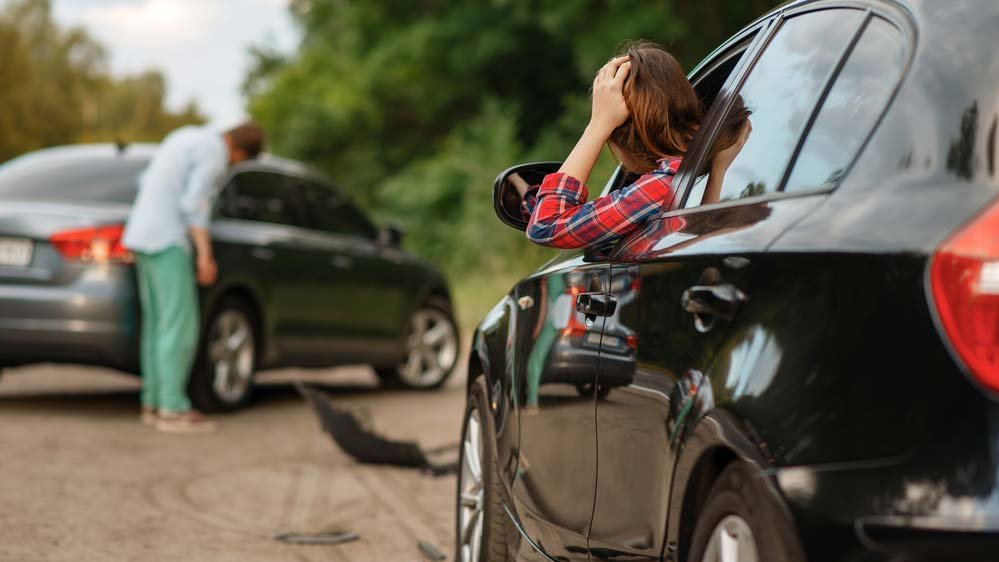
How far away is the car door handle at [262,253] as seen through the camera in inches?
418

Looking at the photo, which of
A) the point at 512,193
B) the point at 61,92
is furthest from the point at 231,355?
the point at 61,92

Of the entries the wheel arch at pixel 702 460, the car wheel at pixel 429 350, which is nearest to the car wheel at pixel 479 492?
the wheel arch at pixel 702 460

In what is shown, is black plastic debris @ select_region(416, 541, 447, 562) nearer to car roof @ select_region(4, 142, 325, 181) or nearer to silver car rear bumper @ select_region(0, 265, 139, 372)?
silver car rear bumper @ select_region(0, 265, 139, 372)

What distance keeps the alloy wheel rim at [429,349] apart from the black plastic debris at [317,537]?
6.44 m

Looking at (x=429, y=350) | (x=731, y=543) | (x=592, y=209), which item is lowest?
(x=429, y=350)

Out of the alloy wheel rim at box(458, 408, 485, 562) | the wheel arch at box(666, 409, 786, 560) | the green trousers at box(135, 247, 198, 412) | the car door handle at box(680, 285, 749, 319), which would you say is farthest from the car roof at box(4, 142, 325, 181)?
the wheel arch at box(666, 409, 786, 560)

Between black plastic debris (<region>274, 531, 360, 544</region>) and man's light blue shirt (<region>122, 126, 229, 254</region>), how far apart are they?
353 centimetres

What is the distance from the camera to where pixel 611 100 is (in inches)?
156

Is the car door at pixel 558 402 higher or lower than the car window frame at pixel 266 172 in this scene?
lower

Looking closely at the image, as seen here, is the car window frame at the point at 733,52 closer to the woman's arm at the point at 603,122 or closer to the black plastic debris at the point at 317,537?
the woman's arm at the point at 603,122

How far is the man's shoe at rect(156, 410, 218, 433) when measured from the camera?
31.3ft

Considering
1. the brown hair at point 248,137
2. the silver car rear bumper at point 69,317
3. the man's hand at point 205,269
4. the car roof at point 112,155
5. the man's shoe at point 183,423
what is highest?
the brown hair at point 248,137

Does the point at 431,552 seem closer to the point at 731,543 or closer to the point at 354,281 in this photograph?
the point at 731,543

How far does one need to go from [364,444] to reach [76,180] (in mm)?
3048
